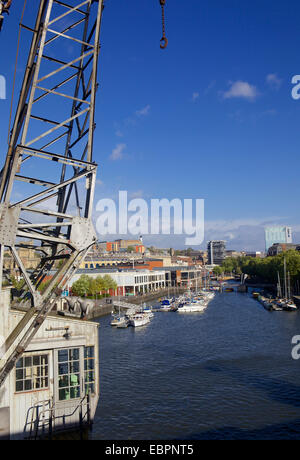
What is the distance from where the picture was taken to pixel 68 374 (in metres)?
13.5

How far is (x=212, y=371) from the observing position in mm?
29203

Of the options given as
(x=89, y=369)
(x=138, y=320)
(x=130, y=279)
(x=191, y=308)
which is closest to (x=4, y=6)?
(x=89, y=369)

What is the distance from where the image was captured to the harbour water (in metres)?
19.3

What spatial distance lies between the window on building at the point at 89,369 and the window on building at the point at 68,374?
481mm

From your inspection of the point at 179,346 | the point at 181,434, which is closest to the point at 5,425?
the point at 181,434

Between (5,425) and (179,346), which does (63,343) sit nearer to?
(5,425)

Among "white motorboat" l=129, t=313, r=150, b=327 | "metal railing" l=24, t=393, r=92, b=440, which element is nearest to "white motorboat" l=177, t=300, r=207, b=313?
"white motorboat" l=129, t=313, r=150, b=327

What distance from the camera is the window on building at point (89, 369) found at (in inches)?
559

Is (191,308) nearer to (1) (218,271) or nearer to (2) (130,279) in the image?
(2) (130,279)

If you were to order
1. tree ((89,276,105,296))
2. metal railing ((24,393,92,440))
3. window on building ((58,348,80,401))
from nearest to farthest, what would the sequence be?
1. metal railing ((24,393,92,440))
2. window on building ((58,348,80,401))
3. tree ((89,276,105,296))

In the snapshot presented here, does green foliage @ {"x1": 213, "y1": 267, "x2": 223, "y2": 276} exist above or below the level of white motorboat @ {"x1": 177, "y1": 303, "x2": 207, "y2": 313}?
above

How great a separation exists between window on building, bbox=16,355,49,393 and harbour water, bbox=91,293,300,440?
752cm

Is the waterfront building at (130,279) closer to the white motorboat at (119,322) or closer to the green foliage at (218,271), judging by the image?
the white motorboat at (119,322)

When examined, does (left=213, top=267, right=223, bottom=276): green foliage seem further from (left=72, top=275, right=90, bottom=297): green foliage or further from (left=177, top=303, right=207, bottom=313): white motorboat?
(left=72, top=275, right=90, bottom=297): green foliage
